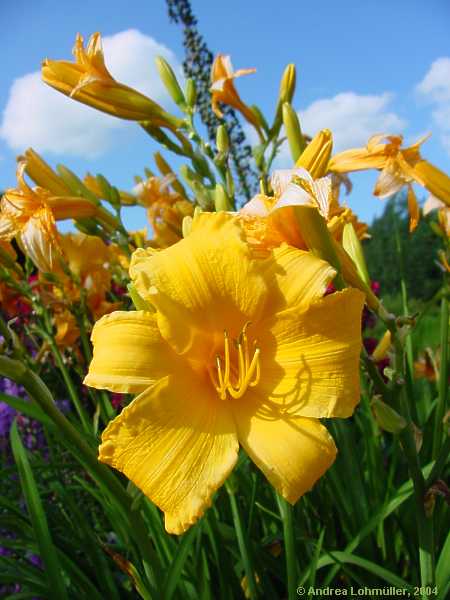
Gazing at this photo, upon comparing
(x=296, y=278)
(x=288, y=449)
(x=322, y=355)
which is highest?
(x=296, y=278)

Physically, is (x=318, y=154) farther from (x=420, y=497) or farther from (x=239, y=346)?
(x=420, y=497)

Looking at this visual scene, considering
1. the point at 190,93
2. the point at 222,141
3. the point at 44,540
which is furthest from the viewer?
the point at 190,93

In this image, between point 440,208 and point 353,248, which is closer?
point 353,248

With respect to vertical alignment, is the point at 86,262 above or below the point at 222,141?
below

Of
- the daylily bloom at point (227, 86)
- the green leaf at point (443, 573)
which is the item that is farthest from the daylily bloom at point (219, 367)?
the daylily bloom at point (227, 86)

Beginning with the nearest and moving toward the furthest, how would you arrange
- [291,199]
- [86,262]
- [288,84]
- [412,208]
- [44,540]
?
[291,199], [44,540], [412,208], [288,84], [86,262]

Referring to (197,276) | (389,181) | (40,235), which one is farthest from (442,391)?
(40,235)

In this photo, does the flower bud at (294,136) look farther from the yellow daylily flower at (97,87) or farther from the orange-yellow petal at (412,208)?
the yellow daylily flower at (97,87)
